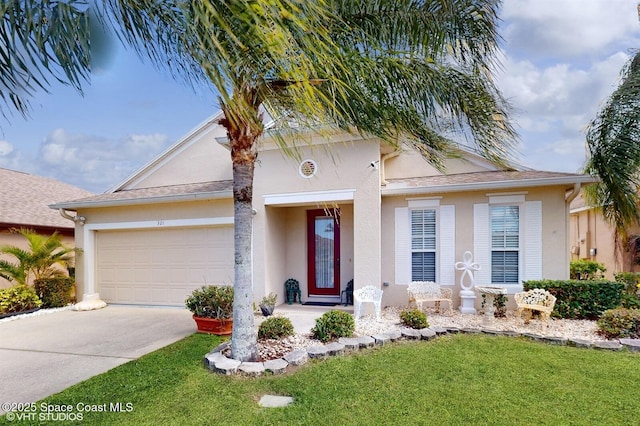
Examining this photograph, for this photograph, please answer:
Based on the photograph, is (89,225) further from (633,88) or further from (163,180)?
(633,88)

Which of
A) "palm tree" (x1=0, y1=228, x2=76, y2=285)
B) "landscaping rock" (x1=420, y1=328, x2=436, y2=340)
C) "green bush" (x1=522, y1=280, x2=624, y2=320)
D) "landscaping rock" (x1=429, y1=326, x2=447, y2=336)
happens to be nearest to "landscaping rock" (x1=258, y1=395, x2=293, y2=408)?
"landscaping rock" (x1=420, y1=328, x2=436, y2=340)

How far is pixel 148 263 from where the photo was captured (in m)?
11.8

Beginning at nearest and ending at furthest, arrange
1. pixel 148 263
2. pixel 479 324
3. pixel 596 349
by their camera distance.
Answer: pixel 596 349
pixel 479 324
pixel 148 263

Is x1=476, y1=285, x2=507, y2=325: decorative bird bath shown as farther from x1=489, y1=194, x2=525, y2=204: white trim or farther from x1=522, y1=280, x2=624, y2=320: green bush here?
x1=489, y1=194, x2=525, y2=204: white trim

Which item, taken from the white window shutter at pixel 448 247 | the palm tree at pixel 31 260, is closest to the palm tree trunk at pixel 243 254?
the white window shutter at pixel 448 247

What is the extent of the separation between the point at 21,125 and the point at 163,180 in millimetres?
11369

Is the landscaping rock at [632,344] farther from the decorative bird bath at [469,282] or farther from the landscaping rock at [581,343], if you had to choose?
the decorative bird bath at [469,282]

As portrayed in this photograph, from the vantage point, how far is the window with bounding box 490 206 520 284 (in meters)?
9.27

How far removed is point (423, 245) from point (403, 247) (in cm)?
55

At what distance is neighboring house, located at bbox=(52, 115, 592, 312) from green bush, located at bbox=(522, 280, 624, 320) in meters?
0.66

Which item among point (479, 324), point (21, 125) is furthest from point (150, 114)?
point (479, 324)

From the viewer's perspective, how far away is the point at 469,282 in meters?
9.34

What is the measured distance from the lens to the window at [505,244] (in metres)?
9.27

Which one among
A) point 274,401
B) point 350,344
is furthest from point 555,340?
point 274,401
